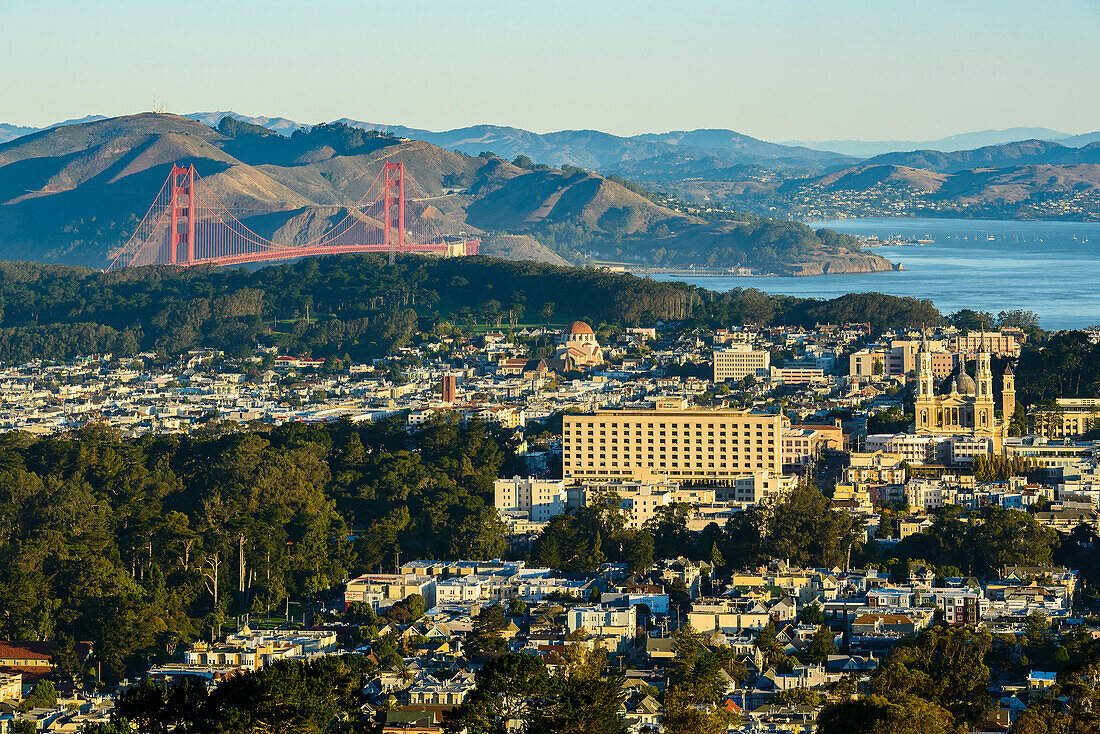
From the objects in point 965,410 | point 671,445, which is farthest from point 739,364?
point 671,445

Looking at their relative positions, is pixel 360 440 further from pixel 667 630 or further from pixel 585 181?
pixel 585 181

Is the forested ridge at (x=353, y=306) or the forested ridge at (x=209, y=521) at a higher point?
the forested ridge at (x=353, y=306)

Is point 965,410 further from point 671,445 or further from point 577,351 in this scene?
point 577,351

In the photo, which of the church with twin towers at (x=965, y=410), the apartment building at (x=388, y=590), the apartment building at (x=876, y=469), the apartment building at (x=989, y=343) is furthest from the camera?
the apartment building at (x=989, y=343)

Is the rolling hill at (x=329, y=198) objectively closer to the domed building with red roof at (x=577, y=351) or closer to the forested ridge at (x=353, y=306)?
Result: the forested ridge at (x=353, y=306)

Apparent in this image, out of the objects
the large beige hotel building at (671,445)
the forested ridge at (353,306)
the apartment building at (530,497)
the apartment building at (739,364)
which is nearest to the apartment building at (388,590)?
the apartment building at (530,497)

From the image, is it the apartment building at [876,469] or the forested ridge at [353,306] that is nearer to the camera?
the apartment building at [876,469]
